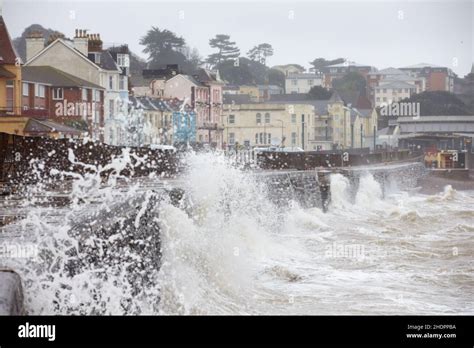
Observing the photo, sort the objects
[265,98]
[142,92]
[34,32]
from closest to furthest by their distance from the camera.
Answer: [34,32]
[142,92]
[265,98]

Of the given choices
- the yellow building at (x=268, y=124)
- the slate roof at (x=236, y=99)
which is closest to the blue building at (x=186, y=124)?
the yellow building at (x=268, y=124)

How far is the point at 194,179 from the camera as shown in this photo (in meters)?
12.0

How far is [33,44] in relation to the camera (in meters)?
23.0

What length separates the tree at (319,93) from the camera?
27.8m

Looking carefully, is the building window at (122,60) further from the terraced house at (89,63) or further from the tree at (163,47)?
the tree at (163,47)

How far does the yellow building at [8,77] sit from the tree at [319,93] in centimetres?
1222

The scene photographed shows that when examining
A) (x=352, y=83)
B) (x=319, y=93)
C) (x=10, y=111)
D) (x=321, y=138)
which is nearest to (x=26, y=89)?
(x=10, y=111)

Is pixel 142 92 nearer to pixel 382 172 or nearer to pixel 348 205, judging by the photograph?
pixel 348 205

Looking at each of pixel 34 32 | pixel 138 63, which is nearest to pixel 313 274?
pixel 34 32

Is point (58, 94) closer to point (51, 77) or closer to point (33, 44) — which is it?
point (51, 77)

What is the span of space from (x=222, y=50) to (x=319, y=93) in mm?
6894

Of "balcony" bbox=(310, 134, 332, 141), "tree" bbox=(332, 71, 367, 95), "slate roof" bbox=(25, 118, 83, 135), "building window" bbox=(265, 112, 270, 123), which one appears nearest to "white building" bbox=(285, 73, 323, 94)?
"tree" bbox=(332, 71, 367, 95)

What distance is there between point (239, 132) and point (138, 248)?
17.1m

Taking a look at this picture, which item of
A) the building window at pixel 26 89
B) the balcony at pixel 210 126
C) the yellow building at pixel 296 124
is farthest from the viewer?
the yellow building at pixel 296 124
